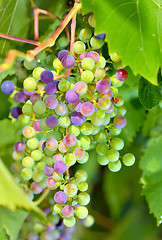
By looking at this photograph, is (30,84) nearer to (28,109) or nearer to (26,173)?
(28,109)

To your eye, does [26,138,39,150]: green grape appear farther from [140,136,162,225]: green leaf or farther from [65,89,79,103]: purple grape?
[140,136,162,225]: green leaf

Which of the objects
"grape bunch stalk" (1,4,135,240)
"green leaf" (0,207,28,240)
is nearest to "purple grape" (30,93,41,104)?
"grape bunch stalk" (1,4,135,240)

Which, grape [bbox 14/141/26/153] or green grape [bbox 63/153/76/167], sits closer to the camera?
green grape [bbox 63/153/76/167]

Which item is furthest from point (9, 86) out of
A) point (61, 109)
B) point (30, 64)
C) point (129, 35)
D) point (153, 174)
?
point (153, 174)

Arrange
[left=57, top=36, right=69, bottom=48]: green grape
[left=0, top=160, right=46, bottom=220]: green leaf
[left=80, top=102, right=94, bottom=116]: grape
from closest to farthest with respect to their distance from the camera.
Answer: [left=0, top=160, right=46, bottom=220]: green leaf, [left=80, top=102, right=94, bottom=116]: grape, [left=57, top=36, right=69, bottom=48]: green grape

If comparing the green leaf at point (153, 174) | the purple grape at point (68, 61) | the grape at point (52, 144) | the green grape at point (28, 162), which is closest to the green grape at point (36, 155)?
the green grape at point (28, 162)

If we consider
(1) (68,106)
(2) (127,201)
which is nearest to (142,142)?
(2) (127,201)

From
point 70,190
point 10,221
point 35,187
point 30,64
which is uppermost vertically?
point 30,64

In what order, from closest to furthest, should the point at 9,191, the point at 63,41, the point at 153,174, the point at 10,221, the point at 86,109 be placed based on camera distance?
the point at 9,191, the point at 86,109, the point at 63,41, the point at 10,221, the point at 153,174

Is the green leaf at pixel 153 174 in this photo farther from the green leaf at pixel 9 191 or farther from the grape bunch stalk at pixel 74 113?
the green leaf at pixel 9 191
